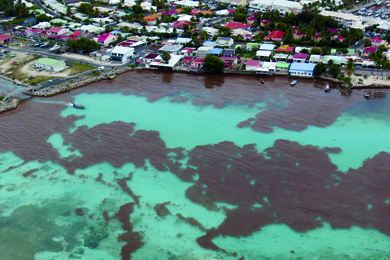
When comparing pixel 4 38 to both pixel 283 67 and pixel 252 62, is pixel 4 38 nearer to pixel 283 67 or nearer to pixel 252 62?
pixel 252 62

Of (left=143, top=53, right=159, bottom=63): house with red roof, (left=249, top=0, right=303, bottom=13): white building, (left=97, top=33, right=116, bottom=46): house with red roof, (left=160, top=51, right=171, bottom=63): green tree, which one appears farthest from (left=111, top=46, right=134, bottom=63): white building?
(left=249, top=0, right=303, bottom=13): white building

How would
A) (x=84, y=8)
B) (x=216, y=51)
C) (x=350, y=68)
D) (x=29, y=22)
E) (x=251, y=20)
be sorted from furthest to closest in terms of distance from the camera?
(x=84, y=8) < (x=29, y=22) < (x=251, y=20) < (x=216, y=51) < (x=350, y=68)

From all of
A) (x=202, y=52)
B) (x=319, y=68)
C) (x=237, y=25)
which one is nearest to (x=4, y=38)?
(x=202, y=52)

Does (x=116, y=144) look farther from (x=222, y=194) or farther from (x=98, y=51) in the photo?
(x=98, y=51)

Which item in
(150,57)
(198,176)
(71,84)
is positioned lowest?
(198,176)

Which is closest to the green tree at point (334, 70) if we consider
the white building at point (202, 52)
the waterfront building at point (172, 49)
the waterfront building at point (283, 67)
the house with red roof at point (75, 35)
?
the waterfront building at point (283, 67)
